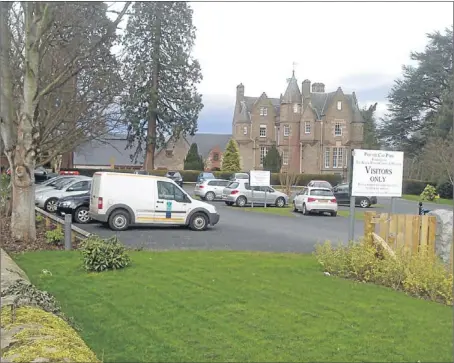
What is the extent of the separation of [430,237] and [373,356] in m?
4.42

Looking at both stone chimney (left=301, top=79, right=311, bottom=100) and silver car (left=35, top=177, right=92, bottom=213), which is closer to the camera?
silver car (left=35, top=177, right=92, bottom=213)

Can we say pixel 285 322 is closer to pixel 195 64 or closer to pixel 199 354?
pixel 199 354

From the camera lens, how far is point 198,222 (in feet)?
55.9

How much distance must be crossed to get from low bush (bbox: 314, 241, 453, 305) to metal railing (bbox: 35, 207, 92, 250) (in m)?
5.94

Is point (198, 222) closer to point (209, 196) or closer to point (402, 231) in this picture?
point (402, 231)

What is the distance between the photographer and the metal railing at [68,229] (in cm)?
1192

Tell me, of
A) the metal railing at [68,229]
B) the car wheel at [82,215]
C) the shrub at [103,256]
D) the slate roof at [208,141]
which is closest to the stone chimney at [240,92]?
the slate roof at [208,141]

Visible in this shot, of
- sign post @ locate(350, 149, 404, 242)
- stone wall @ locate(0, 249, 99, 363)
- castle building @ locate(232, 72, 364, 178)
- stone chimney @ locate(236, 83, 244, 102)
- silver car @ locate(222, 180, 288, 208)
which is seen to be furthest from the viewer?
stone chimney @ locate(236, 83, 244, 102)

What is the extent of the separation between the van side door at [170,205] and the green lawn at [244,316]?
7248 mm

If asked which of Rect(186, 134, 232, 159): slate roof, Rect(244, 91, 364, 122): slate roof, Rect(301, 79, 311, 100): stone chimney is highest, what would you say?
Rect(301, 79, 311, 100): stone chimney

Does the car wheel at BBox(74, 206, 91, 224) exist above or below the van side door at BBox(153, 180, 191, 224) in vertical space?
Result: below

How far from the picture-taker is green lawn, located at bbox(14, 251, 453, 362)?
4793 mm

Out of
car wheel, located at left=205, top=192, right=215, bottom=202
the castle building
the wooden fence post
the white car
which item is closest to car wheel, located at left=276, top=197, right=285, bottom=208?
the white car

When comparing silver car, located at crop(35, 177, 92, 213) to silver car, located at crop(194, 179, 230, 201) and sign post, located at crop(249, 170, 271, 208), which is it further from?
silver car, located at crop(194, 179, 230, 201)
